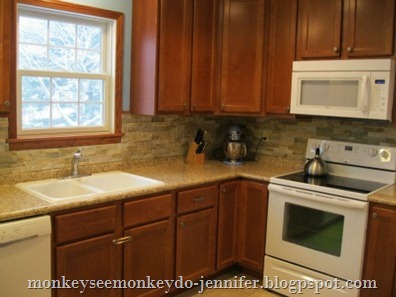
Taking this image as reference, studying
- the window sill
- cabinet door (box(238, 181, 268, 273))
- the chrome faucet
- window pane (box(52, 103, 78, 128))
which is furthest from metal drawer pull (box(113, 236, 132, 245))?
cabinet door (box(238, 181, 268, 273))

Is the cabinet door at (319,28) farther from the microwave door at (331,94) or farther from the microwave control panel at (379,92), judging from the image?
the microwave control panel at (379,92)

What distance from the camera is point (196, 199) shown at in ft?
9.75

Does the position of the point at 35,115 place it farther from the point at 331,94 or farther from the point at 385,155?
the point at 385,155

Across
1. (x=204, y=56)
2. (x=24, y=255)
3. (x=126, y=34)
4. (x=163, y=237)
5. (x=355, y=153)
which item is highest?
(x=126, y=34)

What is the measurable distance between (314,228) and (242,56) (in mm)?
1488

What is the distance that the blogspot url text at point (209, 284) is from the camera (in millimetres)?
2285

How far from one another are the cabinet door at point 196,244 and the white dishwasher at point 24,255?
0.98 meters

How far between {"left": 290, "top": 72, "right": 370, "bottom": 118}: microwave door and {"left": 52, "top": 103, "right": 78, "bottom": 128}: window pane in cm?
165

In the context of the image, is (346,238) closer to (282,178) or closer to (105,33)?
(282,178)

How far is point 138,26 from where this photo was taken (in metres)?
3.15

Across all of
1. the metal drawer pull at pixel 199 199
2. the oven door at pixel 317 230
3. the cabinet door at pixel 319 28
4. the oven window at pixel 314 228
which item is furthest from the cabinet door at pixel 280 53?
the metal drawer pull at pixel 199 199

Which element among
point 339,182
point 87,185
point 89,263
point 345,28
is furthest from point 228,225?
point 345,28

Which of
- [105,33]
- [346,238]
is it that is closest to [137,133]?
[105,33]

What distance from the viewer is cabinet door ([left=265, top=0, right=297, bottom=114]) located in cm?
322
